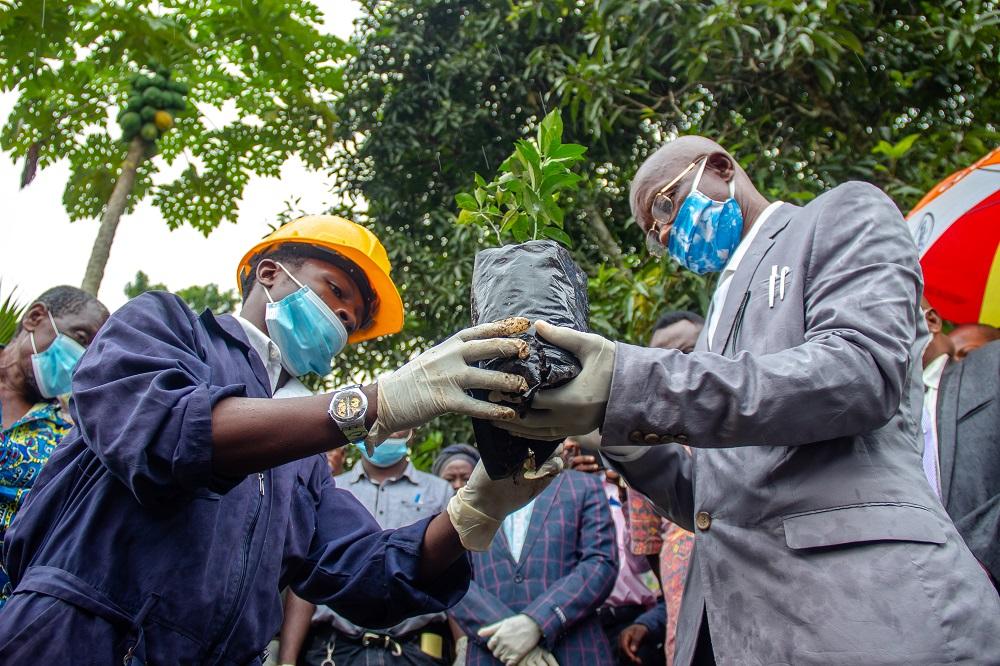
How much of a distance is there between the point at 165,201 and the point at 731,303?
23.3 feet

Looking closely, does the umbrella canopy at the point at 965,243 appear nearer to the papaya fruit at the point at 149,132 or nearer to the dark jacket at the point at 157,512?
the dark jacket at the point at 157,512

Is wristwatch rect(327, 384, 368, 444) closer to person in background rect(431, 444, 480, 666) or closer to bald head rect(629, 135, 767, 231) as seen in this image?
bald head rect(629, 135, 767, 231)

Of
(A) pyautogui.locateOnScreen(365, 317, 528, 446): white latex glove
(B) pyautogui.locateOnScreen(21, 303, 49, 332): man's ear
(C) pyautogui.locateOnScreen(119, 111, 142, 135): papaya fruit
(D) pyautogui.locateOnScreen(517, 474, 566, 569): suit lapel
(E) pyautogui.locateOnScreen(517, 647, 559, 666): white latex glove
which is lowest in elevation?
(E) pyautogui.locateOnScreen(517, 647, 559, 666): white latex glove

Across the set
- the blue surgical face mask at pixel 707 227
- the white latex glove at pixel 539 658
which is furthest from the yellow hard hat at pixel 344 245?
the white latex glove at pixel 539 658

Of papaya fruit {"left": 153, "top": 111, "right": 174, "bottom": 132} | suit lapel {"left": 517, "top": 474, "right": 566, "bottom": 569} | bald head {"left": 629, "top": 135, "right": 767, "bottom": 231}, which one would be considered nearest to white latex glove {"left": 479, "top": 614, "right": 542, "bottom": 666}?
suit lapel {"left": 517, "top": 474, "right": 566, "bottom": 569}

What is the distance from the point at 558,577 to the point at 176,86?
5.01 m

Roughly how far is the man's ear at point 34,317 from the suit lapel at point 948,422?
411cm

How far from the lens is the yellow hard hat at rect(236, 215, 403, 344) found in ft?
9.78

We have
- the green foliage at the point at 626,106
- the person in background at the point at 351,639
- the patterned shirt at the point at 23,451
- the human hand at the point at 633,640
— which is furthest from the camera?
the green foliage at the point at 626,106

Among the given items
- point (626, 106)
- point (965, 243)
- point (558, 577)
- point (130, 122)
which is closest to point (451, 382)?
point (558, 577)

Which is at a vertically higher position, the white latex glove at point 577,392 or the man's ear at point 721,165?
the man's ear at point 721,165

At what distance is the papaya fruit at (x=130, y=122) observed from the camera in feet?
20.8

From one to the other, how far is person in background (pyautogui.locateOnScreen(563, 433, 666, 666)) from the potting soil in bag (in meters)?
2.43

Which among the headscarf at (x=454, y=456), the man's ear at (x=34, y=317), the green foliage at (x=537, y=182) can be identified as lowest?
the headscarf at (x=454, y=456)
